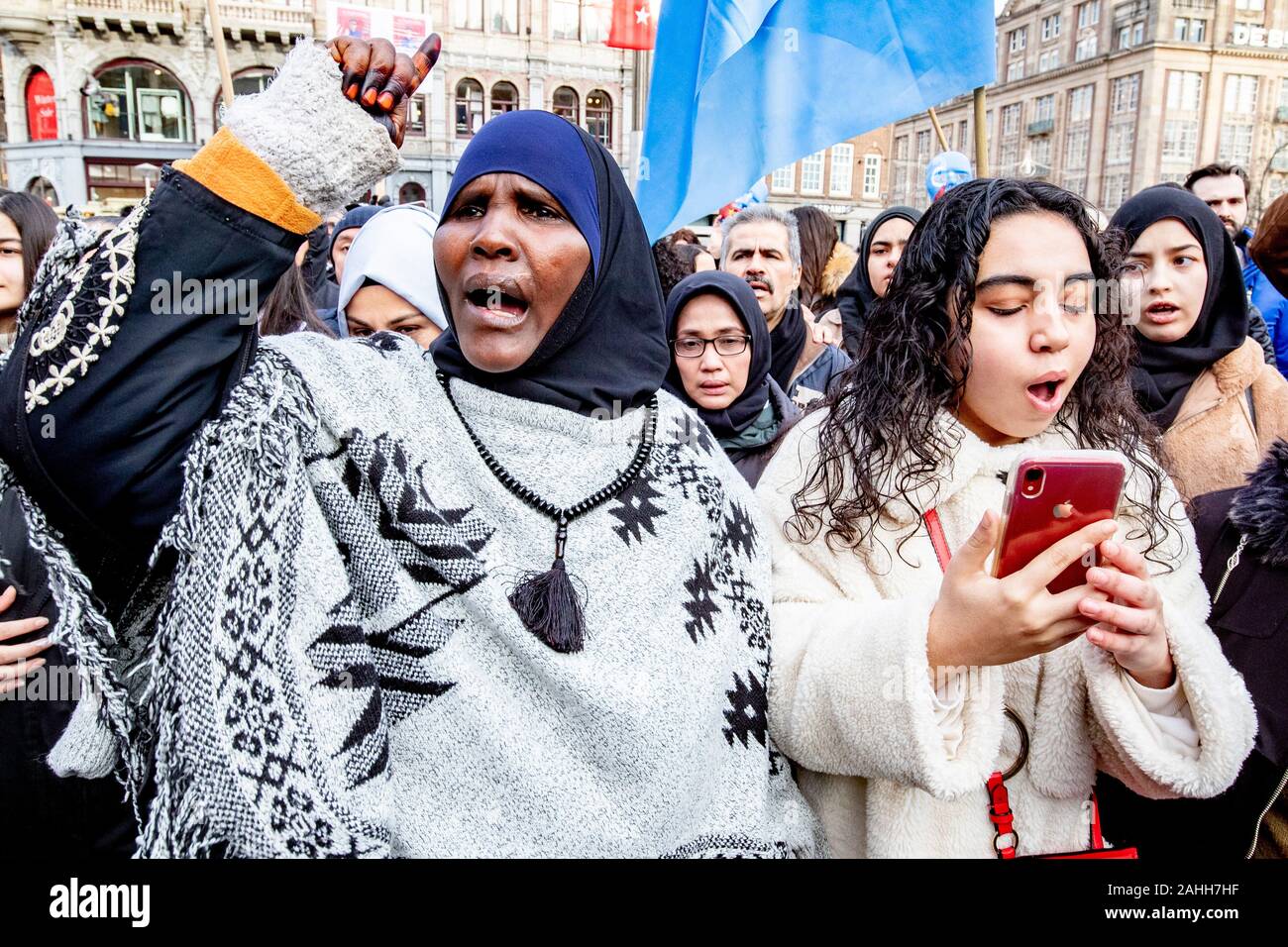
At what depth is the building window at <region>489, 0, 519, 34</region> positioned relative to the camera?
3009cm

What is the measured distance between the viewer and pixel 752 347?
3.38 meters

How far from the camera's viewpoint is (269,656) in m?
1.22

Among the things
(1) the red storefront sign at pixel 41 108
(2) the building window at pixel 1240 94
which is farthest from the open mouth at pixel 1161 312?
(2) the building window at pixel 1240 94

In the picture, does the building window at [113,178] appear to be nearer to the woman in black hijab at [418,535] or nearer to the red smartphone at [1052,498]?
the woman in black hijab at [418,535]

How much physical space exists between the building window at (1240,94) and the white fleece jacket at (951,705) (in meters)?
58.4

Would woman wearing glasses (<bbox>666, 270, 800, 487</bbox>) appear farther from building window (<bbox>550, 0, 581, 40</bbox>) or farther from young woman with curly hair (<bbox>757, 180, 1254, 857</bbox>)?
building window (<bbox>550, 0, 581, 40</bbox>)

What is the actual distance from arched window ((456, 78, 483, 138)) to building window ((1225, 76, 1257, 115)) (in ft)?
135

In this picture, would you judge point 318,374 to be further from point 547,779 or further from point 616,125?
point 616,125

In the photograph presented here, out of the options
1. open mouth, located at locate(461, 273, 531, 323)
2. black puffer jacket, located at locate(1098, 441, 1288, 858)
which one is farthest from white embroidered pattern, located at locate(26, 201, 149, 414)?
black puffer jacket, located at locate(1098, 441, 1288, 858)

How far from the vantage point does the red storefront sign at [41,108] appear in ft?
93.8

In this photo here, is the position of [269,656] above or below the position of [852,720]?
above

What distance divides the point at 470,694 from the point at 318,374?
562 mm

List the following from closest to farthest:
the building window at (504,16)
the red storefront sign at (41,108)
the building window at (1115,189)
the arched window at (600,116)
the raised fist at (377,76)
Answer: the raised fist at (377,76) → the red storefront sign at (41,108) → the building window at (504,16) → the arched window at (600,116) → the building window at (1115,189)
